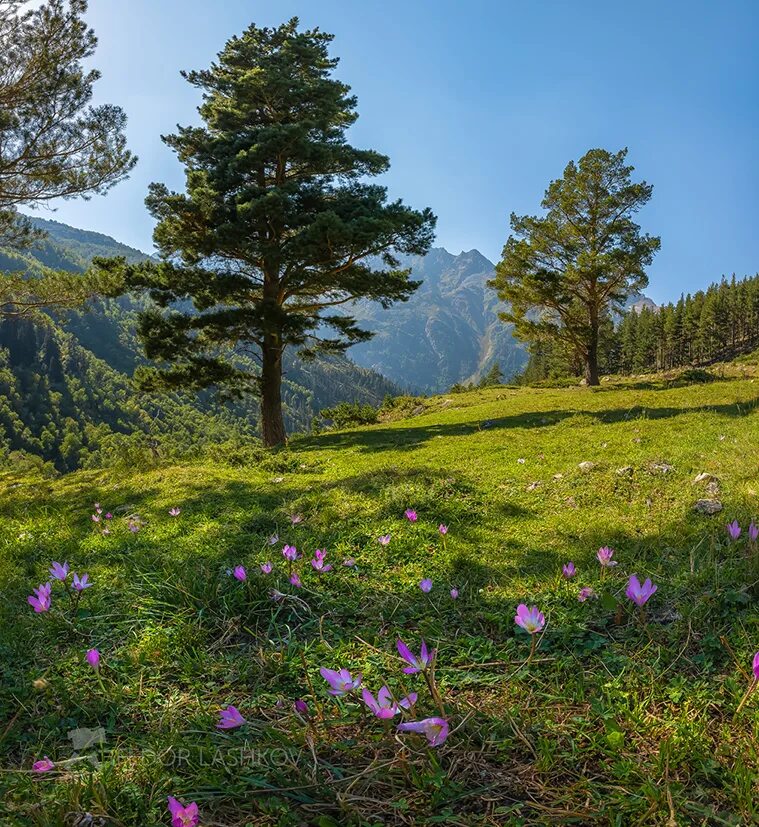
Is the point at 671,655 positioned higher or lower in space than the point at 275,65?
lower

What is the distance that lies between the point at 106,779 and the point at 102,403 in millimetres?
180141

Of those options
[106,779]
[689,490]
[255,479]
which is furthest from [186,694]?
[255,479]

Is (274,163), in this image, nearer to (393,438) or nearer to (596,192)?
(393,438)

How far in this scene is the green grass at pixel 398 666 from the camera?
137 centimetres

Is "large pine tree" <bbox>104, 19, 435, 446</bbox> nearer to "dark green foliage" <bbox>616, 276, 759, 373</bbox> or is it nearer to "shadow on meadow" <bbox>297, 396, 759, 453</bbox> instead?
"shadow on meadow" <bbox>297, 396, 759, 453</bbox>

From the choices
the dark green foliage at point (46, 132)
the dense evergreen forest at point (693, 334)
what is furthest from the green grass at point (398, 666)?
the dense evergreen forest at point (693, 334)

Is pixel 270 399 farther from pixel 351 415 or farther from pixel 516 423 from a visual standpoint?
pixel 351 415

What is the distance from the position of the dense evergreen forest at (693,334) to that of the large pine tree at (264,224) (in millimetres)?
76966

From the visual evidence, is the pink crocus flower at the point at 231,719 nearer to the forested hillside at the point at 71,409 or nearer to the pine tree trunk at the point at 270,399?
the pine tree trunk at the point at 270,399

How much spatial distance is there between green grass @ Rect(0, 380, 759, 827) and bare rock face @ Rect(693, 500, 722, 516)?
0.11m

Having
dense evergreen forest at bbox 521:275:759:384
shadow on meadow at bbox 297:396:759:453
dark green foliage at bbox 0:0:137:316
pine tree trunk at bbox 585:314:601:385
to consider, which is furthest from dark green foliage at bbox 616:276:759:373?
dark green foliage at bbox 0:0:137:316

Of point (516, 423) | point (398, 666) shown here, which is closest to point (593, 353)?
point (516, 423)

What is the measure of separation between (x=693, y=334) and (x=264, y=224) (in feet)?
322

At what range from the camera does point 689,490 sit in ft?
15.0
